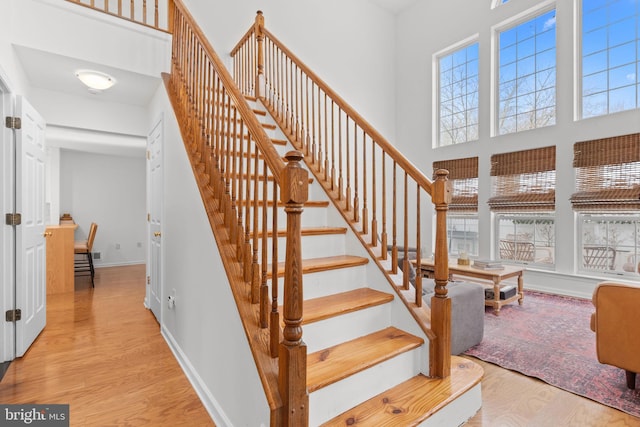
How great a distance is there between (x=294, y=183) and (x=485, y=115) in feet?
17.4

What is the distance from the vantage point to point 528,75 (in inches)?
196

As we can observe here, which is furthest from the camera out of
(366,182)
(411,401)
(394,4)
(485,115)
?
(394,4)

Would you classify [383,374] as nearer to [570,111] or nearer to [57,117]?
[57,117]

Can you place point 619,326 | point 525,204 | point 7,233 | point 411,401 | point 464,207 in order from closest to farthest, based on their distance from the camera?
point 411,401, point 619,326, point 7,233, point 525,204, point 464,207

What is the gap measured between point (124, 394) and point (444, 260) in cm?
214

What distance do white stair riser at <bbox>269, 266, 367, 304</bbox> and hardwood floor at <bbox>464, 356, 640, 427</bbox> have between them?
0.97m

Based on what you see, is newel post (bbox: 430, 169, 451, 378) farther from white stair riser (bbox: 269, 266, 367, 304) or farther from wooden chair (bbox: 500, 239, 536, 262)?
wooden chair (bbox: 500, 239, 536, 262)

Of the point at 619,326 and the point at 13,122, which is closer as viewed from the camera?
the point at 619,326

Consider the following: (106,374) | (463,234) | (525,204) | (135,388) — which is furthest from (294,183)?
(463,234)

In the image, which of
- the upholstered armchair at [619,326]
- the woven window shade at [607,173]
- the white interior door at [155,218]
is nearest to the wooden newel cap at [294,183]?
the upholstered armchair at [619,326]

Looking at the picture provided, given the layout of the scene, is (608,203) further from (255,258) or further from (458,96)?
(255,258)

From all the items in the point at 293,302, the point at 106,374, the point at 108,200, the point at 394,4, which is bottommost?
the point at 106,374

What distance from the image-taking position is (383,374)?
164 centimetres

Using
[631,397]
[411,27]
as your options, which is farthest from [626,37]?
[631,397]
